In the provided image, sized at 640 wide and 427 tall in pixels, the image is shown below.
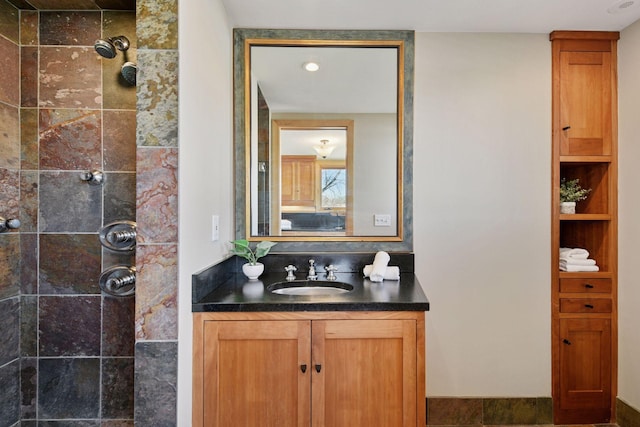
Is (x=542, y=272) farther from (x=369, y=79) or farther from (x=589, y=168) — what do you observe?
(x=369, y=79)

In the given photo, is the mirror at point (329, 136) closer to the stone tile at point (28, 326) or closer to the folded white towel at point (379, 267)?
the folded white towel at point (379, 267)

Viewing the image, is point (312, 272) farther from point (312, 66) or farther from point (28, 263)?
point (28, 263)

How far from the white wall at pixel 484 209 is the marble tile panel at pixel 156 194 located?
1.42 metres

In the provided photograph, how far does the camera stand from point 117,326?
173 cm

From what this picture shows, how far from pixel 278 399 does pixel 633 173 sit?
230 centimetres

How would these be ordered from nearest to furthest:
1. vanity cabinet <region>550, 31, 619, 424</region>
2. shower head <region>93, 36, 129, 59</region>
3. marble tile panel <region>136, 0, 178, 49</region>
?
marble tile panel <region>136, 0, 178, 49</region>
shower head <region>93, 36, 129, 59</region>
vanity cabinet <region>550, 31, 619, 424</region>

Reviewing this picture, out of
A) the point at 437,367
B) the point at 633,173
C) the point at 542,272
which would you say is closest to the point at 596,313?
the point at 542,272

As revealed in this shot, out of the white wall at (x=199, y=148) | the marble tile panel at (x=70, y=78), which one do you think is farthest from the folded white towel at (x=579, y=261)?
the marble tile panel at (x=70, y=78)

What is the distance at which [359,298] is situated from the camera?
1.50 metres

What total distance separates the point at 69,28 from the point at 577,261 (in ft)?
10.3

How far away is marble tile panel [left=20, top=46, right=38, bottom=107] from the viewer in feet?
5.62

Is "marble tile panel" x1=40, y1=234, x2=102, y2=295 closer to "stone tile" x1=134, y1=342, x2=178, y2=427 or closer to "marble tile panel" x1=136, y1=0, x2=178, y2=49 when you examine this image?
"stone tile" x1=134, y1=342, x2=178, y2=427

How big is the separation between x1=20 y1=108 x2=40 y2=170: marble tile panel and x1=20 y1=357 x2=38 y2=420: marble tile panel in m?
0.99

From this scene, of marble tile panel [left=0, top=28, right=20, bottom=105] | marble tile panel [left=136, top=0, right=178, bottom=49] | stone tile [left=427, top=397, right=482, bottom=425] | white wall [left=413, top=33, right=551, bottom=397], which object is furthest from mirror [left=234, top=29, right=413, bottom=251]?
marble tile panel [left=0, top=28, right=20, bottom=105]
